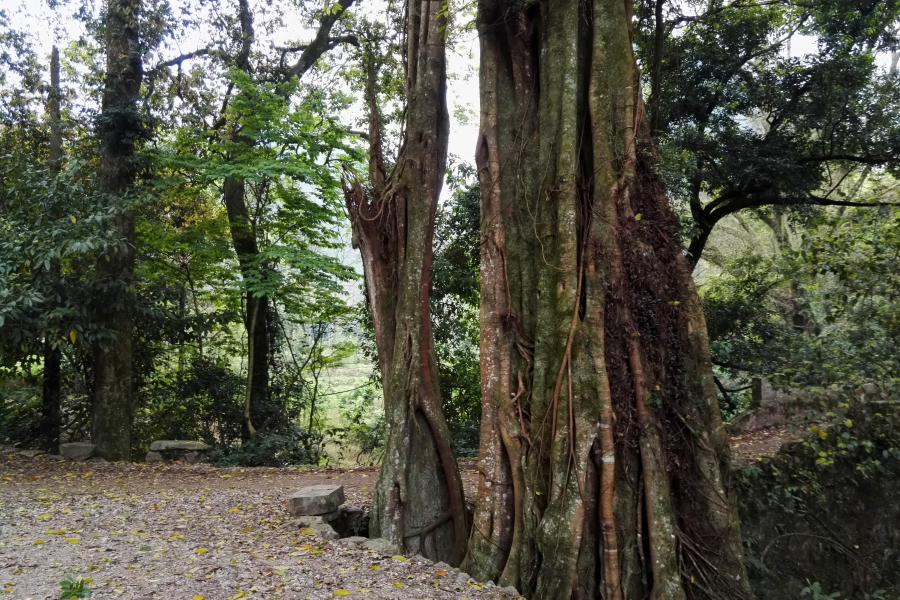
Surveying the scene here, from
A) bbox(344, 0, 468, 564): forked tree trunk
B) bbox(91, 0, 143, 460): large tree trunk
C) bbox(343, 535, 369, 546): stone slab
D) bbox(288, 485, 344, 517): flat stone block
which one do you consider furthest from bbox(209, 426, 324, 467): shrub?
bbox(343, 535, 369, 546): stone slab

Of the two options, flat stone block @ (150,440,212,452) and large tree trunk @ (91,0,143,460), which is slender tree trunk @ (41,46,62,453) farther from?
flat stone block @ (150,440,212,452)

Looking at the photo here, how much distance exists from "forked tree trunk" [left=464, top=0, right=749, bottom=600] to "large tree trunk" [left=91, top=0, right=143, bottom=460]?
6.54 meters

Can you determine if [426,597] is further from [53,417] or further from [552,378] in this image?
[53,417]

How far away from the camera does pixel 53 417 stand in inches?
398

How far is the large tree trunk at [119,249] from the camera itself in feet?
31.1

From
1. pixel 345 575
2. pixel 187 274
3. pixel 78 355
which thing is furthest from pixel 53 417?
pixel 345 575

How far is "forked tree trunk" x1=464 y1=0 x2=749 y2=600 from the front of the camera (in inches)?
189

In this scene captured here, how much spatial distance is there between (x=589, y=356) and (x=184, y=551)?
11.3 feet

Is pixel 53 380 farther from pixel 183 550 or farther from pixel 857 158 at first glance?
pixel 857 158

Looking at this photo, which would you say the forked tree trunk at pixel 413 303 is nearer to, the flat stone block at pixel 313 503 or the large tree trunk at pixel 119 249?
the flat stone block at pixel 313 503

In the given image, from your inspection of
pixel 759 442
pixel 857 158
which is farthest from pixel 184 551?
pixel 857 158

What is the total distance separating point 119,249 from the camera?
30.3ft

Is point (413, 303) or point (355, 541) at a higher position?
point (413, 303)

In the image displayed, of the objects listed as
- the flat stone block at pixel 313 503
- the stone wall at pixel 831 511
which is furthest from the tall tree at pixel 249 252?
the stone wall at pixel 831 511
